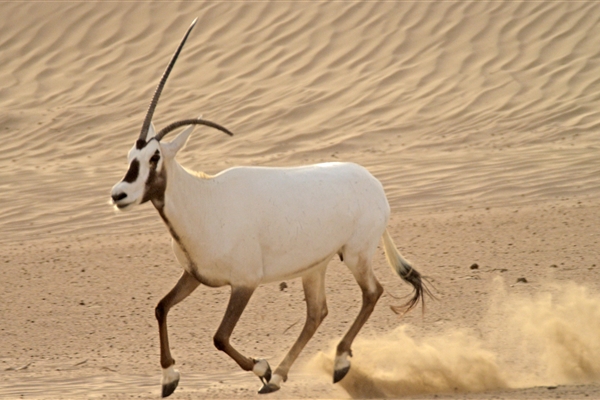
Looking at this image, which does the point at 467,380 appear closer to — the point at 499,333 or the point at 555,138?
the point at 499,333

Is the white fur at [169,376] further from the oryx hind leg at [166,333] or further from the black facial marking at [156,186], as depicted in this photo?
the black facial marking at [156,186]

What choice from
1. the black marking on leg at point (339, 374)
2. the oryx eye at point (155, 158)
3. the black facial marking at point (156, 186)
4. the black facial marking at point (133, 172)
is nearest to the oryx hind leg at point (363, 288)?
the black marking on leg at point (339, 374)

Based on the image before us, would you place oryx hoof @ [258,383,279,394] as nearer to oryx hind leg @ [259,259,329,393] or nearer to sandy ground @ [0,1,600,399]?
sandy ground @ [0,1,600,399]

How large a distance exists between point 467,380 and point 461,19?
10657 mm

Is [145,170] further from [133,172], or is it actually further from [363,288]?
[363,288]

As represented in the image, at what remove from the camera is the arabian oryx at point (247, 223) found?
526 centimetres

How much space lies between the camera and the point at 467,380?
5.78 metres

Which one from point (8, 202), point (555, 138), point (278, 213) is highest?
point (278, 213)

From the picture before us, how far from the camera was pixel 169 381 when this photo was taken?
5438 mm

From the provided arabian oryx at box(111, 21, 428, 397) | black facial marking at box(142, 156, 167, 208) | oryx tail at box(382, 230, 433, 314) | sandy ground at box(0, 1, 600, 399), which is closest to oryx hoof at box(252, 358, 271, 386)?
arabian oryx at box(111, 21, 428, 397)

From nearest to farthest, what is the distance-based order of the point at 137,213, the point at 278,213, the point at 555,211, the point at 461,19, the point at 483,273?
the point at 278,213 < the point at 483,273 < the point at 555,211 < the point at 137,213 < the point at 461,19

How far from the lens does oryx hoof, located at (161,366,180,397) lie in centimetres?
541

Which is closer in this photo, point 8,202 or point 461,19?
point 8,202

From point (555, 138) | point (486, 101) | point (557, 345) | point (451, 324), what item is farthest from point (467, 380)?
Result: point (486, 101)
